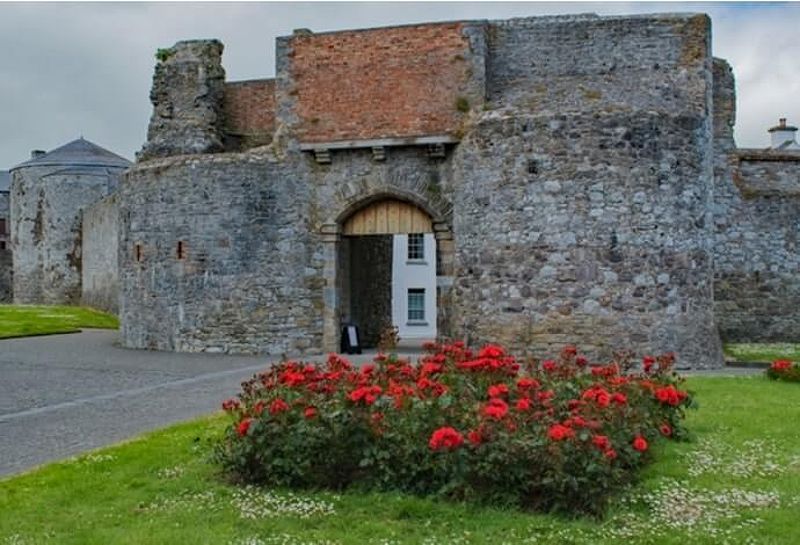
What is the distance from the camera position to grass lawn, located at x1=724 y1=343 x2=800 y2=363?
1964 centimetres

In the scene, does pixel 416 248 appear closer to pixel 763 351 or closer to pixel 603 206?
pixel 763 351

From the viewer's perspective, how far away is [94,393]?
47.1ft

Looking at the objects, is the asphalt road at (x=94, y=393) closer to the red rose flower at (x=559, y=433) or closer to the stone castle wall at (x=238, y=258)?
the stone castle wall at (x=238, y=258)

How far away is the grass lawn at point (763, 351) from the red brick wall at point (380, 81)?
7772mm

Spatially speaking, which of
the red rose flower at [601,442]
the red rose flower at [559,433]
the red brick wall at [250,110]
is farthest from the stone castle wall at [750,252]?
the red rose flower at [559,433]

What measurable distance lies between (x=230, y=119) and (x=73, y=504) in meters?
17.5

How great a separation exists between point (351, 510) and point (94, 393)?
850 cm

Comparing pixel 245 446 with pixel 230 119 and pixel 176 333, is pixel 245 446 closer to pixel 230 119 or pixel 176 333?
pixel 176 333

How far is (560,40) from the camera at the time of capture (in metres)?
19.2

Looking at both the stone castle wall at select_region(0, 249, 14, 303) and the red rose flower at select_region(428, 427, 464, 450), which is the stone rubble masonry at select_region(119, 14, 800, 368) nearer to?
the red rose flower at select_region(428, 427, 464, 450)

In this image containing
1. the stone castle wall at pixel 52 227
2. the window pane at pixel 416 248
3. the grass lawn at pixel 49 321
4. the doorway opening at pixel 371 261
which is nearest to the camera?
the doorway opening at pixel 371 261

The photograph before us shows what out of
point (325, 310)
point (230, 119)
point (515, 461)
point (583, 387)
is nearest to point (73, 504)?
point (515, 461)

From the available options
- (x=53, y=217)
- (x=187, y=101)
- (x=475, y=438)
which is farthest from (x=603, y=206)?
(x=53, y=217)

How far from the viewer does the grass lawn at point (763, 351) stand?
19641 millimetres
